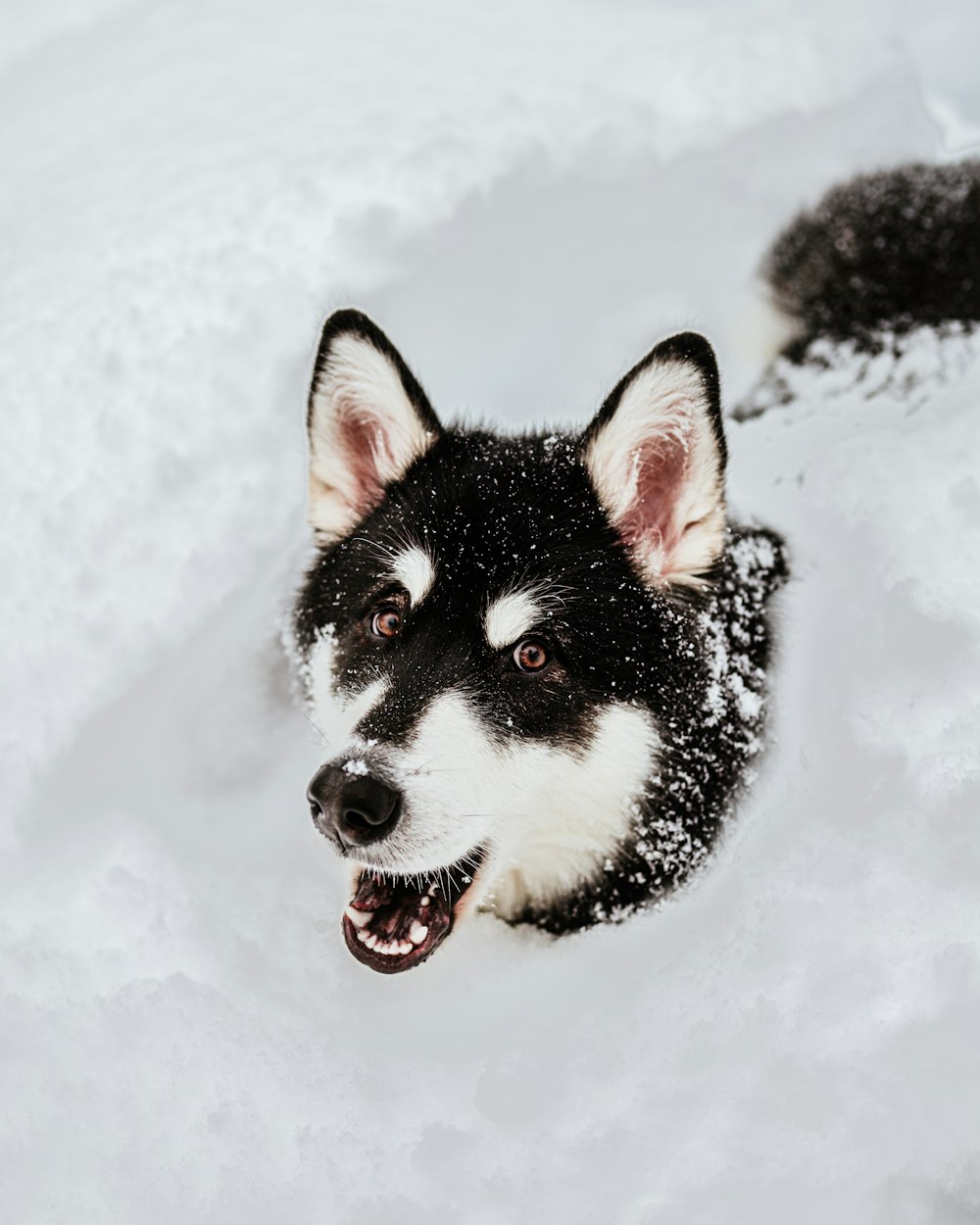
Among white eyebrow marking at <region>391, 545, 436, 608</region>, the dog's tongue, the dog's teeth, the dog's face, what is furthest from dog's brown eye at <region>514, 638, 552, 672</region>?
the dog's teeth

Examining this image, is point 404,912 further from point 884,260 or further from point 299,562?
point 884,260

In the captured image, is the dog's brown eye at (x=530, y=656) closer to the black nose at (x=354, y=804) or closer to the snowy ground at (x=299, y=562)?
the black nose at (x=354, y=804)

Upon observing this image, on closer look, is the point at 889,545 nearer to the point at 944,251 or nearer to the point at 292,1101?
the point at 944,251

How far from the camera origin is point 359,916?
2.26 meters

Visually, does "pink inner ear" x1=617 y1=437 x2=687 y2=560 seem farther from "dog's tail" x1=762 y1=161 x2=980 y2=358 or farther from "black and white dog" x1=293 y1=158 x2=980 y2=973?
"dog's tail" x1=762 y1=161 x2=980 y2=358

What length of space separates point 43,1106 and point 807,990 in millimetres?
1801

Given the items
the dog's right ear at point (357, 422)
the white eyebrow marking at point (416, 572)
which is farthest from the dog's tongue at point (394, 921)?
the dog's right ear at point (357, 422)

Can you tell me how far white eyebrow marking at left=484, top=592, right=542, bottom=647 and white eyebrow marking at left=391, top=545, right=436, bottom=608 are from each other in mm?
171

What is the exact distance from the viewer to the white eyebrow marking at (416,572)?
2225 millimetres

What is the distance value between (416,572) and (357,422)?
53 centimetres

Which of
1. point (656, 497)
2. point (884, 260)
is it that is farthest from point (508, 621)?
point (884, 260)

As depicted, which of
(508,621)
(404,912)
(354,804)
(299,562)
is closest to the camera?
(354,804)

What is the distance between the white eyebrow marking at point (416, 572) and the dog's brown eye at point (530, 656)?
0.83ft

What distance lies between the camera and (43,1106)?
222 centimetres
